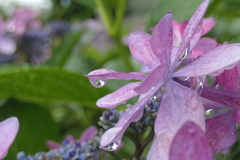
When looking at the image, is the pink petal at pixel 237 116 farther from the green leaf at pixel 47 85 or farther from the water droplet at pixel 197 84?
the green leaf at pixel 47 85

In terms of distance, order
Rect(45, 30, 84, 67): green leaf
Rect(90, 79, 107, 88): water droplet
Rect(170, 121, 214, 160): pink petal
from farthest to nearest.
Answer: Rect(45, 30, 84, 67): green leaf → Rect(90, 79, 107, 88): water droplet → Rect(170, 121, 214, 160): pink petal

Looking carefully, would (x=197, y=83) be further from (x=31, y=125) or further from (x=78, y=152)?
(x=31, y=125)

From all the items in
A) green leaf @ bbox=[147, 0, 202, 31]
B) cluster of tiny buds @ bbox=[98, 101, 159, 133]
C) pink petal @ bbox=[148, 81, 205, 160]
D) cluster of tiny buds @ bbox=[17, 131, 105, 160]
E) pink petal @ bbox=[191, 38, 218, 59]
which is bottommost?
green leaf @ bbox=[147, 0, 202, 31]

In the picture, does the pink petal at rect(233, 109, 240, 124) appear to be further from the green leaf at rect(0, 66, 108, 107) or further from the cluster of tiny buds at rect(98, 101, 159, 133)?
the green leaf at rect(0, 66, 108, 107)

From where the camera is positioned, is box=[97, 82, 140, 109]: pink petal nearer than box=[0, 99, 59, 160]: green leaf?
Yes

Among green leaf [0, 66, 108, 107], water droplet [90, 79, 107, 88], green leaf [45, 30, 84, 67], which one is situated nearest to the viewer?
water droplet [90, 79, 107, 88]

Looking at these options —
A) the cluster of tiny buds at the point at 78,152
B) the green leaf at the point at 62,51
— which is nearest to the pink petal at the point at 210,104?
the cluster of tiny buds at the point at 78,152

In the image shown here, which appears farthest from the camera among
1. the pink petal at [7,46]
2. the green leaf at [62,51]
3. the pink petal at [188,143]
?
the pink petal at [7,46]

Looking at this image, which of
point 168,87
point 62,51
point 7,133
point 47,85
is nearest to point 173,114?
point 168,87

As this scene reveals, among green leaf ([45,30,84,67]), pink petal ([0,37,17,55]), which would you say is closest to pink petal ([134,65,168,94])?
green leaf ([45,30,84,67])
